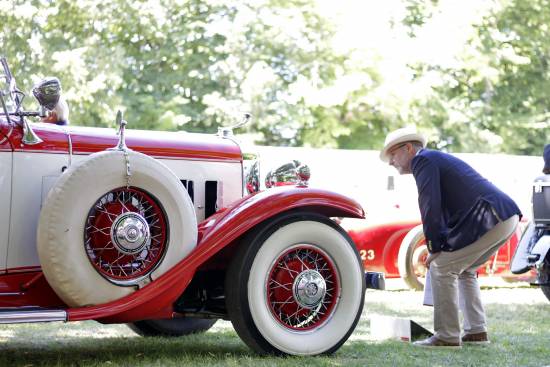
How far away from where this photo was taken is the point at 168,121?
17.8m

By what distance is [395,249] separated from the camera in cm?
1058

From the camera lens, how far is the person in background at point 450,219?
5.75m

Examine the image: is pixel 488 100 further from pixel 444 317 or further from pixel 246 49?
pixel 444 317

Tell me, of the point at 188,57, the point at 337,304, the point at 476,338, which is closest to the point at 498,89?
the point at 188,57

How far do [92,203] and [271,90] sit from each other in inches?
549

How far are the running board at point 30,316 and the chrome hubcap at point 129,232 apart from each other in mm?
498

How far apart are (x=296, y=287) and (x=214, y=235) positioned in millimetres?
578

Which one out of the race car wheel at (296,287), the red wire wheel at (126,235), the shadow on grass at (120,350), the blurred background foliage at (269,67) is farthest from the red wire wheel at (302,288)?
the blurred background foliage at (269,67)

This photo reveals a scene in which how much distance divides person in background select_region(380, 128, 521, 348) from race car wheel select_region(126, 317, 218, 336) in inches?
63.4

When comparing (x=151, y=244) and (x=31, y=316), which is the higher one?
(x=151, y=244)

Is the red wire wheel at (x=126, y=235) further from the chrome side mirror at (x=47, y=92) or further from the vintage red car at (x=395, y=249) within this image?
the vintage red car at (x=395, y=249)

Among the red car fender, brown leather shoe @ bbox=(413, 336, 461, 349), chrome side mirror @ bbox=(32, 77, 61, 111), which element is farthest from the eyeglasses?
chrome side mirror @ bbox=(32, 77, 61, 111)

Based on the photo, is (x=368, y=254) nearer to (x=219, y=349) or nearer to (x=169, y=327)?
(x=169, y=327)

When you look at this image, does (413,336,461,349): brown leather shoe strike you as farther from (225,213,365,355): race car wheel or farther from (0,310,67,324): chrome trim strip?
(0,310,67,324): chrome trim strip
